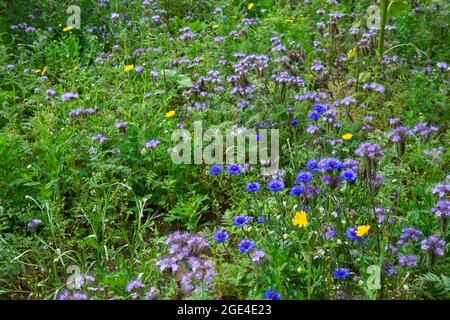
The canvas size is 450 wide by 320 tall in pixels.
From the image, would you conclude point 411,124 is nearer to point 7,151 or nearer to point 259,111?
point 259,111

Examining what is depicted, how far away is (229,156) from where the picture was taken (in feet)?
13.0

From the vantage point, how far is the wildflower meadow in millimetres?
2859

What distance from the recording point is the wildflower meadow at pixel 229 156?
2.86 meters

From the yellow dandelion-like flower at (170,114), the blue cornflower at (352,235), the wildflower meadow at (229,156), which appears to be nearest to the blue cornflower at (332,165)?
the wildflower meadow at (229,156)

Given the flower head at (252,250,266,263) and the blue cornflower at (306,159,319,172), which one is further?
the blue cornflower at (306,159,319,172)

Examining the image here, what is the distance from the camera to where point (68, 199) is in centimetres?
388

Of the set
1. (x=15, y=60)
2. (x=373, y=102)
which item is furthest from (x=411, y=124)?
(x=15, y=60)

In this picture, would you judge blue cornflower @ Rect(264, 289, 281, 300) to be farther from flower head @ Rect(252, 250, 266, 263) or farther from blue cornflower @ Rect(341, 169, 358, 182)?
blue cornflower @ Rect(341, 169, 358, 182)

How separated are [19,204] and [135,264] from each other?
→ 880 millimetres

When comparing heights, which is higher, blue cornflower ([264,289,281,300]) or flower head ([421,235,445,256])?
flower head ([421,235,445,256])

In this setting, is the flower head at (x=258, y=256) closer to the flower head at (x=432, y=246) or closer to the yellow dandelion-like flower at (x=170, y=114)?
the flower head at (x=432, y=246)

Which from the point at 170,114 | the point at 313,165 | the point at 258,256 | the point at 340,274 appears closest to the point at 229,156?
the point at 170,114

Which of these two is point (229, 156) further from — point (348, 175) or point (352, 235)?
point (352, 235)

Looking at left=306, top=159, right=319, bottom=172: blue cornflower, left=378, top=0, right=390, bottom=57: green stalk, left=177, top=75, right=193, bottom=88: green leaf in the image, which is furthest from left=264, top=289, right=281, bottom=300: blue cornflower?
left=378, top=0, right=390, bottom=57: green stalk
